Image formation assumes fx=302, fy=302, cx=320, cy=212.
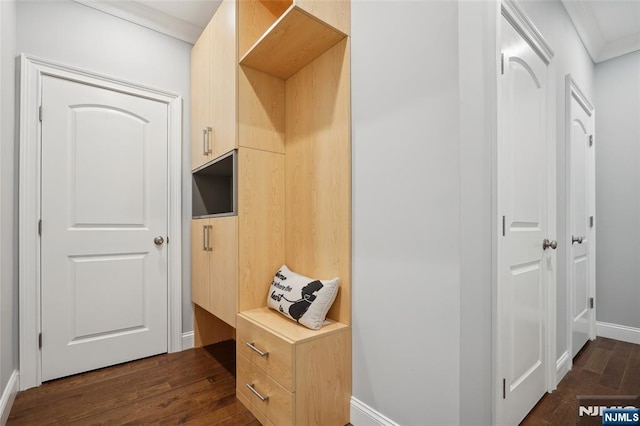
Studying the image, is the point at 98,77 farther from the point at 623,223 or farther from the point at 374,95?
the point at 623,223

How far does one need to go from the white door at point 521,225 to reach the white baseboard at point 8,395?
2.41 metres

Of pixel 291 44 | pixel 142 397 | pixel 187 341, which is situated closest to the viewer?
pixel 291 44

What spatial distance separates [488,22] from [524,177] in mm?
828

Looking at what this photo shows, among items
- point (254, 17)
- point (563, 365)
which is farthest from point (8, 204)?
point (563, 365)

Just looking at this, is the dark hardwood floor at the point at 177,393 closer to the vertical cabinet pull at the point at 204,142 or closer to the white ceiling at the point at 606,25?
the vertical cabinet pull at the point at 204,142

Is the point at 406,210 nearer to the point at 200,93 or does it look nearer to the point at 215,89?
the point at 215,89

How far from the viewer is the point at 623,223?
8.73 feet

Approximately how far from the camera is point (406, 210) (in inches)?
52.2

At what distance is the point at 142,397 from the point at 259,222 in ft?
4.11

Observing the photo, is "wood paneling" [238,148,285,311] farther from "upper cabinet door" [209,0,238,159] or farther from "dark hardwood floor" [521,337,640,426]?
"dark hardwood floor" [521,337,640,426]

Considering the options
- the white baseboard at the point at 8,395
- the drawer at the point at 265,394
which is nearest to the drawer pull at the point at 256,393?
the drawer at the point at 265,394

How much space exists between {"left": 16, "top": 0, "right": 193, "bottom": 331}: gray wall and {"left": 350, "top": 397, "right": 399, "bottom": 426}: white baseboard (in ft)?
5.38
